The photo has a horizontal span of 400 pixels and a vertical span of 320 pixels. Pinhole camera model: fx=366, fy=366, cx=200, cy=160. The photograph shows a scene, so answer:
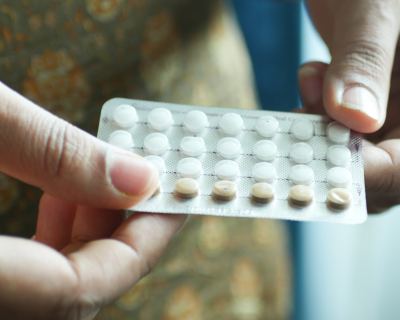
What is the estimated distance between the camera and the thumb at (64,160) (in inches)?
11.6

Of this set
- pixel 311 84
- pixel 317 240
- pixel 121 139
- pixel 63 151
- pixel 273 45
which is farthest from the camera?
pixel 317 240

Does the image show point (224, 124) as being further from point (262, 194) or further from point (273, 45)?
point (273, 45)

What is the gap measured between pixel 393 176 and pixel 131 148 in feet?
0.98

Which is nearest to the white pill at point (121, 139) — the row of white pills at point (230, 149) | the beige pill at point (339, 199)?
the row of white pills at point (230, 149)

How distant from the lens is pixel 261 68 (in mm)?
798

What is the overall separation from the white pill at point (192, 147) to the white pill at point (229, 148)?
20 mm

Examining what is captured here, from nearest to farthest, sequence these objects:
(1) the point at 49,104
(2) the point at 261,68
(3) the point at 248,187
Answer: (3) the point at 248,187
(1) the point at 49,104
(2) the point at 261,68

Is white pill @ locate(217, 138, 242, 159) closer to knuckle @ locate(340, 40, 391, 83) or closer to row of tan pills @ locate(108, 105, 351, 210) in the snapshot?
row of tan pills @ locate(108, 105, 351, 210)

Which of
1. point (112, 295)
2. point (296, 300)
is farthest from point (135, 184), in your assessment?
point (296, 300)

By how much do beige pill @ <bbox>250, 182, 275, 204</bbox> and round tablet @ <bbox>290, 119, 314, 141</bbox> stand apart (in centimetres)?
8

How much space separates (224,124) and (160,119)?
0.07 m

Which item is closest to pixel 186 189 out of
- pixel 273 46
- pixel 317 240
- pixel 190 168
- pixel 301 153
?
pixel 190 168

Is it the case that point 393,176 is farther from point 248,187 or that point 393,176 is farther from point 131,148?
point 131,148

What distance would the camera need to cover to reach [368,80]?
1.38ft
